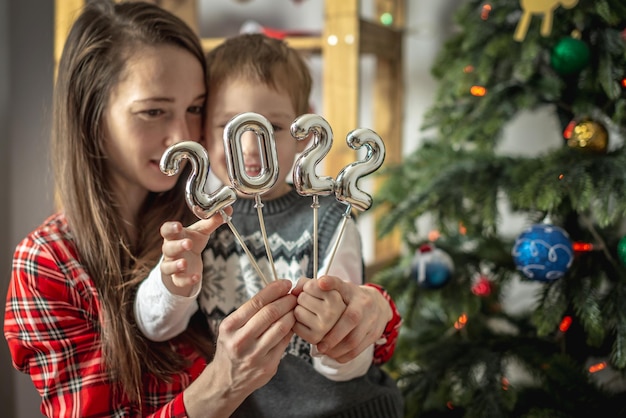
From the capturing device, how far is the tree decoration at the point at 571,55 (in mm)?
1185

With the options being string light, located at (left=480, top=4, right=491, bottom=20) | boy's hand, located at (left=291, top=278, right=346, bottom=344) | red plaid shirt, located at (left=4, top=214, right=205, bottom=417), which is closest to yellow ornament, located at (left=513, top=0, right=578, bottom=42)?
string light, located at (left=480, top=4, right=491, bottom=20)

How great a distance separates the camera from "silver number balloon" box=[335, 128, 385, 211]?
80 centimetres

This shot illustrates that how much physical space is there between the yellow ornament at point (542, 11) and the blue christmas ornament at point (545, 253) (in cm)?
34

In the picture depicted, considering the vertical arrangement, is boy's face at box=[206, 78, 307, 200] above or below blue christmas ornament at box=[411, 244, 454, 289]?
above

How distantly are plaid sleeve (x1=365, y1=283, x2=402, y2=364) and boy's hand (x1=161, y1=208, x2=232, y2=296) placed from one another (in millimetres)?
265

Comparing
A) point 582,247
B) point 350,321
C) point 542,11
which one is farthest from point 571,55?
point 350,321

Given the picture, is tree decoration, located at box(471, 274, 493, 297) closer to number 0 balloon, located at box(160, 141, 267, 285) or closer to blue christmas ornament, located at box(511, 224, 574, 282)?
blue christmas ornament, located at box(511, 224, 574, 282)

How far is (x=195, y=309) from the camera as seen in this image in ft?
3.37

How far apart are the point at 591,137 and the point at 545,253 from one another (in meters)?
0.22

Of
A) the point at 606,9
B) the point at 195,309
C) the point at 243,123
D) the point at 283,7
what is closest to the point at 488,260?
the point at 606,9

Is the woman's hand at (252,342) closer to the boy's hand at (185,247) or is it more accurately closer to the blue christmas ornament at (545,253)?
the boy's hand at (185,247)

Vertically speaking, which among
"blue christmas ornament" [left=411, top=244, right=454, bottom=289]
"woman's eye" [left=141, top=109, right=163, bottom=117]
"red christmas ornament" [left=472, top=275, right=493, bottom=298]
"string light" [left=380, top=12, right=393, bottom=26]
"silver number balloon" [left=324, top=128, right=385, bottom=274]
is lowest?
"red christmas ornament" [left=472, top=275, right=493, bottom=298]

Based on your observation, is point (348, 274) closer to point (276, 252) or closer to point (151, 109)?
point (276, 252)

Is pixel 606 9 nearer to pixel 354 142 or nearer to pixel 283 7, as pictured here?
pixel 354 142
